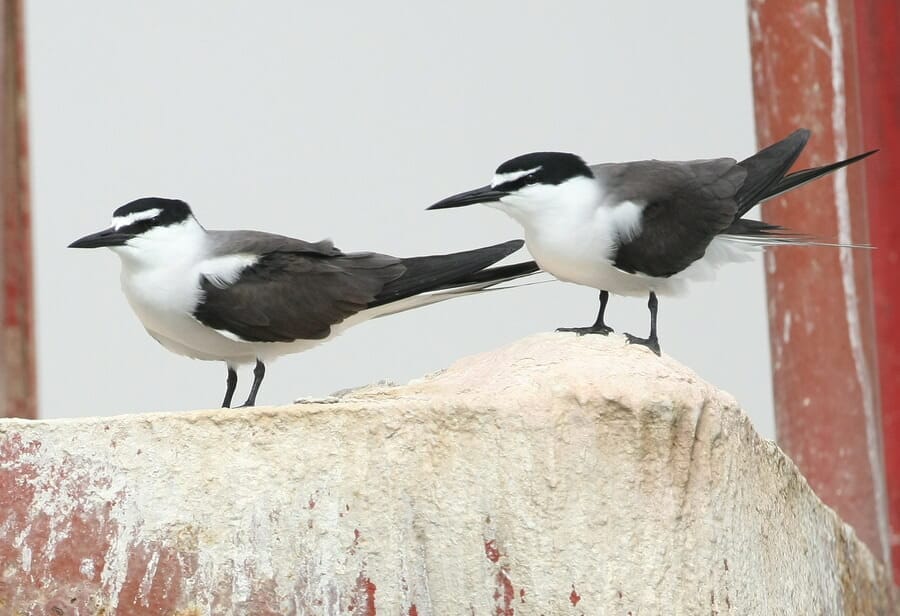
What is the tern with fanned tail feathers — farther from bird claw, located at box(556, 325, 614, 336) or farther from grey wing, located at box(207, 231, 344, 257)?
grey wing, located at box(207, 231, 344, 257)

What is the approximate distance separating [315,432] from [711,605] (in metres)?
1.03

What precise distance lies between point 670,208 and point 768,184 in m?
0.47

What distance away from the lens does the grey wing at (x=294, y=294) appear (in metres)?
4.66

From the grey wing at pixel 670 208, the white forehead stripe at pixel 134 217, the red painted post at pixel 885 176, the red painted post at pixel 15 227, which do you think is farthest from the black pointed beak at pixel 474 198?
the red painted post at pixel 15 227

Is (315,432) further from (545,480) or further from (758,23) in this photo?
(758,23)

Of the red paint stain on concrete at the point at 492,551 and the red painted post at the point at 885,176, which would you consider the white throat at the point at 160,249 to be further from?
the red painted post at the point at 885,176

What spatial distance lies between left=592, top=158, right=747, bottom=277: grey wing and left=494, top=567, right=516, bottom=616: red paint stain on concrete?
95 cm

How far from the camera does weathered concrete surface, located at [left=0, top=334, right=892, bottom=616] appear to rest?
391 centimetres

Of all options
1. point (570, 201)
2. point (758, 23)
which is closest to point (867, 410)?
point (758, 23)

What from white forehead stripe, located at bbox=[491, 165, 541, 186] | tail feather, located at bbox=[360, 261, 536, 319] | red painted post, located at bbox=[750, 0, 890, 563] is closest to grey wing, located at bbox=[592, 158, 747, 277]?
white forehead stripe, located at bbox=[491, 165, 541, 186]

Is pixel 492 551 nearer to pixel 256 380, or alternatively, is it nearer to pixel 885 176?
pixel 256 380

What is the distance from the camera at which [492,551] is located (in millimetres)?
3936

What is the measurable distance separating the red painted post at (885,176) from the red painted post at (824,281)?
0.28 feet

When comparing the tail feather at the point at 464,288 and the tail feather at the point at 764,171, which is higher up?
the tail feather at the point at 764,171
